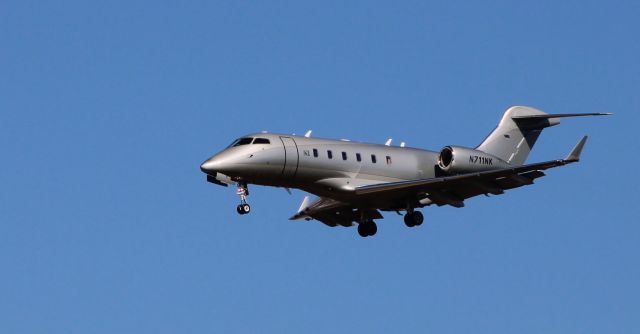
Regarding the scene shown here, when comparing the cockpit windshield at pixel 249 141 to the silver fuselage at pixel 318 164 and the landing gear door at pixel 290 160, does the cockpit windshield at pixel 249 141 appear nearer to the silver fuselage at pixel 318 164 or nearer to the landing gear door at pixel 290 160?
the silver fuselage at pixel 318 164

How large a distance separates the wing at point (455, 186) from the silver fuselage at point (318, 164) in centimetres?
53

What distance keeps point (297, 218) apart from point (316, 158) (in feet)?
Answer: 18.2

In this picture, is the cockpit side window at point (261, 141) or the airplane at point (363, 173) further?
the cockpit side window at point (261, 141)

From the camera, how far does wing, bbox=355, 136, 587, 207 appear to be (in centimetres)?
3853

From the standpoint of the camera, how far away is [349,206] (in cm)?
4166

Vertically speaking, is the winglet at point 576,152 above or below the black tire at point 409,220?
above

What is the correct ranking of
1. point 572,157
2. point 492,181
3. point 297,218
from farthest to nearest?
1. point 297,218
2. point 492,181
3. point 572,157

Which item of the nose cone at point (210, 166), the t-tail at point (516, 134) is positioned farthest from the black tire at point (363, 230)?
the nose cone at point (210, 166)

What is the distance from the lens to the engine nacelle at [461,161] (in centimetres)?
4062

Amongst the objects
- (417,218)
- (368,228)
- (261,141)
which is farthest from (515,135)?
(261,141)

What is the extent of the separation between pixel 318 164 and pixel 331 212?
14.0 ft

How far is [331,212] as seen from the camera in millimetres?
42375

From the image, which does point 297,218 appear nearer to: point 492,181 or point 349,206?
point 349,206

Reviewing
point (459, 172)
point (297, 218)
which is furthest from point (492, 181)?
point (297, 218)
